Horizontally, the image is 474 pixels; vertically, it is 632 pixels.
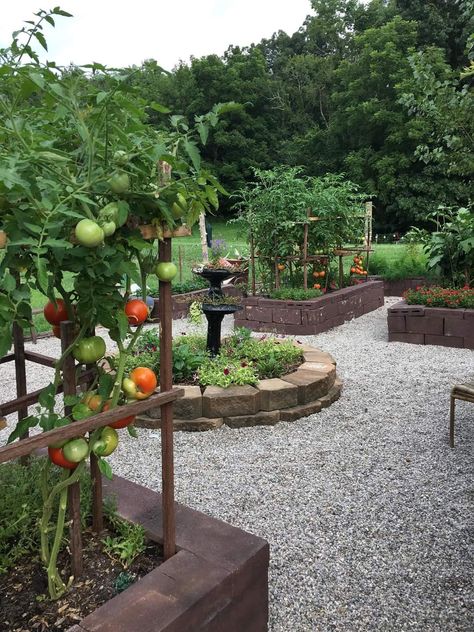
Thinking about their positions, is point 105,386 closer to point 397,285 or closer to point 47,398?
point 47,398

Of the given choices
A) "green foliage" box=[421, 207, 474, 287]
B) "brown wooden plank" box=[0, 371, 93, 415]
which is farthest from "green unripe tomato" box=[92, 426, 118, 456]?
"green foliage" box=[421, 207, 474, 287]

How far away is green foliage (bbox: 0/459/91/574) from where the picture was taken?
1.77 meters

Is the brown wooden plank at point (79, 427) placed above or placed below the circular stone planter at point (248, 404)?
above

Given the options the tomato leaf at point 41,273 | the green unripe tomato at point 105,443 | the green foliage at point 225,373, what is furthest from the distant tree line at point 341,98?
the tomato leaf at point 41,273

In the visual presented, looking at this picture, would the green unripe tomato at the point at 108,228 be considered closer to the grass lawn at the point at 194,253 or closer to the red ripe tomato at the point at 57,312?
the red ripe tomato at the point at 57,312

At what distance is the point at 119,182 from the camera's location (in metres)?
1.23

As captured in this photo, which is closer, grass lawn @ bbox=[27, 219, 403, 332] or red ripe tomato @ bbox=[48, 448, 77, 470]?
red ripe tomato @ bbox=[48, 448, 77, 470]

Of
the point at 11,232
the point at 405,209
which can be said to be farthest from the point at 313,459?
the point at 405,209

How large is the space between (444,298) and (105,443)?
639 centimetres

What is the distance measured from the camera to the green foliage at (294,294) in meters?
7.93

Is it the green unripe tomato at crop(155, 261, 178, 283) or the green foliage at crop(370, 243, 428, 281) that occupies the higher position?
the green unripe tomato at crop(155, 261, 178, 283)

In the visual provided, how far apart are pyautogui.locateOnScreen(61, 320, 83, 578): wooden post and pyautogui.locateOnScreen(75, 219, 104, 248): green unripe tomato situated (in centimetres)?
44

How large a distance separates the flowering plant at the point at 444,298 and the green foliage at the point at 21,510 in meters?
6.01

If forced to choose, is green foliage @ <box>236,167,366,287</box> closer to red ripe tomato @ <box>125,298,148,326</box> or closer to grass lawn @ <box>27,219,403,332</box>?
grass lawn @ <box>27,219,403,332</box>
